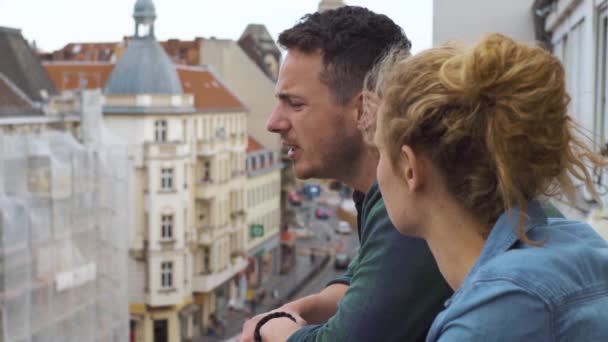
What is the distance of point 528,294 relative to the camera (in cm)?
123

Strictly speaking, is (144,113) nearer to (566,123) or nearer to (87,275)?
(87,275)

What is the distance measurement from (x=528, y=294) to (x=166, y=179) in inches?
1111

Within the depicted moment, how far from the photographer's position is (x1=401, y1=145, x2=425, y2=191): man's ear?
1.39 meters

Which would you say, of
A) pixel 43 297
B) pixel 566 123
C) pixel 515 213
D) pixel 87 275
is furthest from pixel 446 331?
pixel 87 275

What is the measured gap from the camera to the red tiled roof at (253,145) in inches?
1438

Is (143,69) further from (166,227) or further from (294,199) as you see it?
(294,199)

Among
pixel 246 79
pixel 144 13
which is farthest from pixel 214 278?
pixel 246 79

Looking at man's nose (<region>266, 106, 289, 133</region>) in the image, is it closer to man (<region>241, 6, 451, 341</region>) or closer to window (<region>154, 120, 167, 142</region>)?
man (<region>241, 6, 451, 341</region>)

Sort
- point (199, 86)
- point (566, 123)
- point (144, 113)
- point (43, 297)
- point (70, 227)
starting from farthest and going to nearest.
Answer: point (199, 86)
point (144, 113)
point (70, 227)
point (43, 297)
point (566, 123)

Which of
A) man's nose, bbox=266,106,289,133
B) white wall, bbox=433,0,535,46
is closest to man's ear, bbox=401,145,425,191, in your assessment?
man's nose, bbox=266,106,289,133

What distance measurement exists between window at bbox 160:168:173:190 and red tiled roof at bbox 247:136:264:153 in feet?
22.8

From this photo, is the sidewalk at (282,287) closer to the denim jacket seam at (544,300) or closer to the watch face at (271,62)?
the watch face at (271,62)

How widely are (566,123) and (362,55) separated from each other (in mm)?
817

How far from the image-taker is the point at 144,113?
93.2 feet
